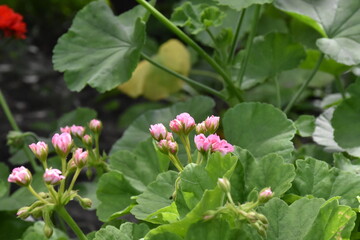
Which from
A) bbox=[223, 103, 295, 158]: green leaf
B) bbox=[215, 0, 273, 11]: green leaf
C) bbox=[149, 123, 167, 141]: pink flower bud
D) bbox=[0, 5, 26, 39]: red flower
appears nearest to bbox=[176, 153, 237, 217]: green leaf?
bbox=[149, 123, 167, 141]: pink flower bud

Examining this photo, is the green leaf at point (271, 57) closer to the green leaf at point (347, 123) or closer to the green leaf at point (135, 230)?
the green leaf at point (347, 123)

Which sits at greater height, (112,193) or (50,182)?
(50,182)

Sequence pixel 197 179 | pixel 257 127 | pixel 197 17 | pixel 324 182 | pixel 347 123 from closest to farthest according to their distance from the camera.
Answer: pixel 197 179, pixel 324 182, pixel 257 127, pixel 347 123, pixel 197 17

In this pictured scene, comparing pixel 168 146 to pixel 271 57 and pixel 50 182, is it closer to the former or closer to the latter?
pixel 50 182

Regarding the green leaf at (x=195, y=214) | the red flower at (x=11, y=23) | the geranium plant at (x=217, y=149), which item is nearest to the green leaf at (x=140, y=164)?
the geranium plant at (x=217, y=149)

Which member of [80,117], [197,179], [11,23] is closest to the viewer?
[197,179]

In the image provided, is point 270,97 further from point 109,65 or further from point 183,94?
point 109,65

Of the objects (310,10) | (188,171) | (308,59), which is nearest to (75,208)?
(308,59)

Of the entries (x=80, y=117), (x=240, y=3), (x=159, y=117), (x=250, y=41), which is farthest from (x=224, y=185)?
(x=80, y=117)
